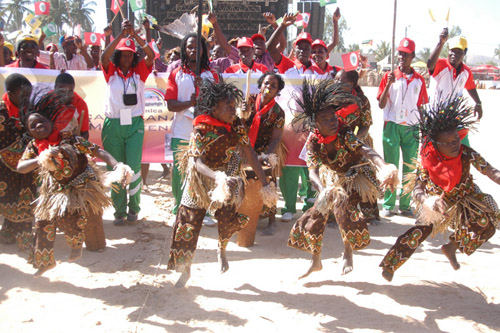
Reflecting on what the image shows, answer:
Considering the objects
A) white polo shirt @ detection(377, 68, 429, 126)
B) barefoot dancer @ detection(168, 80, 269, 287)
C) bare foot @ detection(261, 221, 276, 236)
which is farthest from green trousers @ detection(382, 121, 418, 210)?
barefoot dancer @ detection(168, 80, 269, 287)

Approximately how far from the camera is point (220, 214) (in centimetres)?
405

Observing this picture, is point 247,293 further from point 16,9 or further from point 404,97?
point 16,9

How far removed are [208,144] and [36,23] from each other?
6.98 metres

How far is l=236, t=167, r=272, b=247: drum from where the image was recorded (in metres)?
5.04

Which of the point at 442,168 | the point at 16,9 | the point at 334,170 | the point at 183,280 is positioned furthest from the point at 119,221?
the point at 16,9

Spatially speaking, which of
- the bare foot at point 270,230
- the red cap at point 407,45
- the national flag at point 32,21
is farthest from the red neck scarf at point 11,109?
the national flag at point 32,21

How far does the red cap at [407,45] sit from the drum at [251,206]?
8.82ft

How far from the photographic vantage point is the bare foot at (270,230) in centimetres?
561

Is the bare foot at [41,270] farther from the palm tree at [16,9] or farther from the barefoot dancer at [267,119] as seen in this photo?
the palm tree at [16,9]

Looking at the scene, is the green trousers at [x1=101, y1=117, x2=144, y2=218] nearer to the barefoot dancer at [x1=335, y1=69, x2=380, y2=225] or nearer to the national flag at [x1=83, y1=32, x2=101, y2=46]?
the barefoot dancer at [x1=335, y1=69, x2=380, y2=225]

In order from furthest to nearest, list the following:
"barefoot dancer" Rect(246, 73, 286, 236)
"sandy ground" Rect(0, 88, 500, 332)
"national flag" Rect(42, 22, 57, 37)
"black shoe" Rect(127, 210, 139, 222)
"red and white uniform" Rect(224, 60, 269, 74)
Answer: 1. "national flag" Rect(42, 22, 57, 37)
2. "red and white uniform" Rect(224, 60, 269, 74)
3. "black shoe" Rect(127, 210, 139, 222)
4. "barefoot dancer" Rect(246, 73, 286, 236)
5. "sandy ground" Rect(0, 88, 500, 332)

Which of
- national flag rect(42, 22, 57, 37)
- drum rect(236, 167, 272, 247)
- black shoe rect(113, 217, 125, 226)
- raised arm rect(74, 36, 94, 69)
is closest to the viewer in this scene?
drum rect(236, 167, 272, 247)

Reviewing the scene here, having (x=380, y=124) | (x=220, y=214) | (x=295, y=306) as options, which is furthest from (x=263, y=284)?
(x=380, y=124)

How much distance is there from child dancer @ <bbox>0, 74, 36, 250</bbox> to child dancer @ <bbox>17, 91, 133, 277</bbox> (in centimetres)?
80
